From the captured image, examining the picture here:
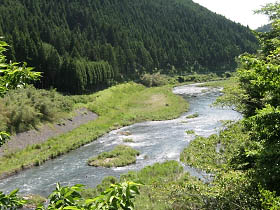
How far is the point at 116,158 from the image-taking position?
31.0m

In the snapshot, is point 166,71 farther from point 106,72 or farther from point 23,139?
point 23,139

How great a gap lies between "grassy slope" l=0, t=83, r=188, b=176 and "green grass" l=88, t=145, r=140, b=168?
6134 millimetres

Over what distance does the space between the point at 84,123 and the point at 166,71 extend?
9441 centimetres

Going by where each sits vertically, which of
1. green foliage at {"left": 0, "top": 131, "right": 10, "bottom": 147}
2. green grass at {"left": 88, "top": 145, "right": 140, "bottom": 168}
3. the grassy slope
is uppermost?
green foliage at {"left": 0, "top": 131, "right": 10, "bottom": 147}

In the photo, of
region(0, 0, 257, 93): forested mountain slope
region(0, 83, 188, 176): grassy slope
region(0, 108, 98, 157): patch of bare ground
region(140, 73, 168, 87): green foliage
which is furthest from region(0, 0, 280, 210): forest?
region(140, 73, 168, 87): green foliage

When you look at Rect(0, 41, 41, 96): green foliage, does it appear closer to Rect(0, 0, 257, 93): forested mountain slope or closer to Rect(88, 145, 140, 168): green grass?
Rect(88, 145, 140, 168): green grass

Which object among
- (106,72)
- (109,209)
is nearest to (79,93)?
(106,72)

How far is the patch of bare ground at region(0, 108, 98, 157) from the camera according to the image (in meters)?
33.5

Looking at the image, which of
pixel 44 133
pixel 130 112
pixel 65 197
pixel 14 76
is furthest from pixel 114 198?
pixel 130 112

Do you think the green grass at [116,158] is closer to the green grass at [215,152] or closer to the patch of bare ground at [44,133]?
the patch of bare ground at [44,133]

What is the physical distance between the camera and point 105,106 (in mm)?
61500

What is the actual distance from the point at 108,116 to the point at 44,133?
17.1 metres

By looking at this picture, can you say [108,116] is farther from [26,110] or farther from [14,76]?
[14,76]

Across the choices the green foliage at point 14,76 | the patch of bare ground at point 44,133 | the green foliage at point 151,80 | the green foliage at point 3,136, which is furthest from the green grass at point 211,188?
the green foliage at point 151,80
